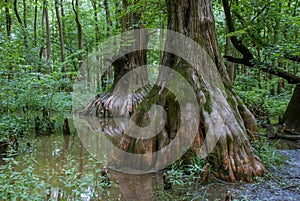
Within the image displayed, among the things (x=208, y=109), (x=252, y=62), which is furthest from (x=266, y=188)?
(x=252, y=62)

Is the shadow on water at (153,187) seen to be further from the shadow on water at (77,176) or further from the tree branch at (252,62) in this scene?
the tree branch at (252,62)

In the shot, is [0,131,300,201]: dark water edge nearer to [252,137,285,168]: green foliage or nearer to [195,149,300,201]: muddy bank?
[195,149,300,201]: muddy bank

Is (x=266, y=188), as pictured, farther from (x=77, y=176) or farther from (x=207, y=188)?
(x=77, y=176)

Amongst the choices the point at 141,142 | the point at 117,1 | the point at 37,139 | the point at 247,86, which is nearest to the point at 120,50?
the point at 117,1

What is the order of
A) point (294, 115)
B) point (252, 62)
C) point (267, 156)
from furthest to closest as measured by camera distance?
1. point (252, 62)
2. point (294, 115)
3. point (267, 156)

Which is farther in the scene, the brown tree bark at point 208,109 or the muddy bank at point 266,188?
the brown tree bark at point 208,109

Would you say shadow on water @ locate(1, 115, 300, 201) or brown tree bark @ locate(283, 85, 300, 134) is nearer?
shadow on water @ locate(1, 115, 300, 201)

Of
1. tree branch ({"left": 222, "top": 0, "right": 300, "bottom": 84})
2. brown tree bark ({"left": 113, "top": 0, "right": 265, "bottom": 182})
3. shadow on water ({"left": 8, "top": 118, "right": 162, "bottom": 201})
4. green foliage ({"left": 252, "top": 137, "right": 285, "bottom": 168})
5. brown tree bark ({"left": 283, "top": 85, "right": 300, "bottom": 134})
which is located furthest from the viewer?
tree branch ({"left": 222, "top": 0, "right": 300, "bottom": 84})

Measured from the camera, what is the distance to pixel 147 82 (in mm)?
11695

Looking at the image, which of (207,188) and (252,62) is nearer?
(207,188)

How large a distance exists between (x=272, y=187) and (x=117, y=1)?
13.5 m

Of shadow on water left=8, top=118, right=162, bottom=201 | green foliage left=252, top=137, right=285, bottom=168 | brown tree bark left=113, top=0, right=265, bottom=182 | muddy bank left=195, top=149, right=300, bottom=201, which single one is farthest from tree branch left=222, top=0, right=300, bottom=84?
shadow on water left=8, top=118, right=162, bottom=201

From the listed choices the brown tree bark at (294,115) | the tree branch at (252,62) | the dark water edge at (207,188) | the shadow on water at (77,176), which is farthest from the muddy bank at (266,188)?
the tree branch at (252,62)

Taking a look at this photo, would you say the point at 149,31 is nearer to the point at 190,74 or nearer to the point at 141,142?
the point at 190,74
